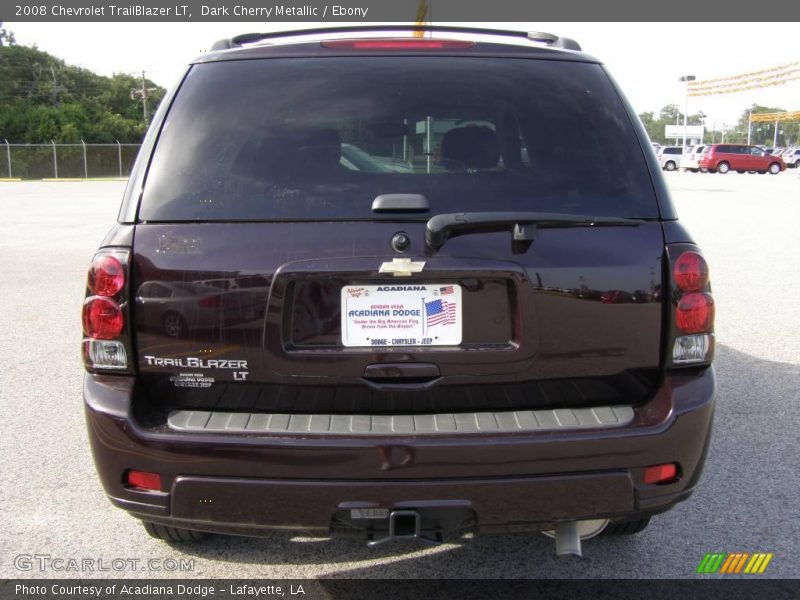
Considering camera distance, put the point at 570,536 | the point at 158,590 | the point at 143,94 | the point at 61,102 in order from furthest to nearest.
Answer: the point at 61,102
the point at 143,94
the point at 158,590
the point at 570,536

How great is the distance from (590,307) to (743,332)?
4841 mm

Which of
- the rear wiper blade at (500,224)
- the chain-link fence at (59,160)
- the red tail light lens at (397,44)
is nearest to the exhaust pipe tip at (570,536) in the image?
the rear wiper blade at (500,224)

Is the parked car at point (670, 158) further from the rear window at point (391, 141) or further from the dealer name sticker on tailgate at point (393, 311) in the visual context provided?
the dealer name sticker on tailgate at point (393, 311)

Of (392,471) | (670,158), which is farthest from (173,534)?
(670,158)

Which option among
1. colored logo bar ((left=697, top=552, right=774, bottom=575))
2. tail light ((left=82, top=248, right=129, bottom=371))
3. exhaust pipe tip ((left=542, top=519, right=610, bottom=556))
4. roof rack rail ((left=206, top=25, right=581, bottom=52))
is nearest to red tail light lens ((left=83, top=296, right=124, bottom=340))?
tail light ((left=82, top=248, right=129, bottom=371))

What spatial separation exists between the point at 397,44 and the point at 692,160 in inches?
1991

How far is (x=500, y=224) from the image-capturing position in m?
2.31

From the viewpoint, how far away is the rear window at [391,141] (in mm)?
2371

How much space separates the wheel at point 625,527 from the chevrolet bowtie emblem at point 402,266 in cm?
140

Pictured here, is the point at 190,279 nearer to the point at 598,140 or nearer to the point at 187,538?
the point at 187,538

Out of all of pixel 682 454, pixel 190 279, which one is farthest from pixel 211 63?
pixel 682 454

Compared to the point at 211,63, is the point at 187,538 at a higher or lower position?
lower

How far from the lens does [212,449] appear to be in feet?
7.41

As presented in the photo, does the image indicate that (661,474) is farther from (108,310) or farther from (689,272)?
(108,310)
